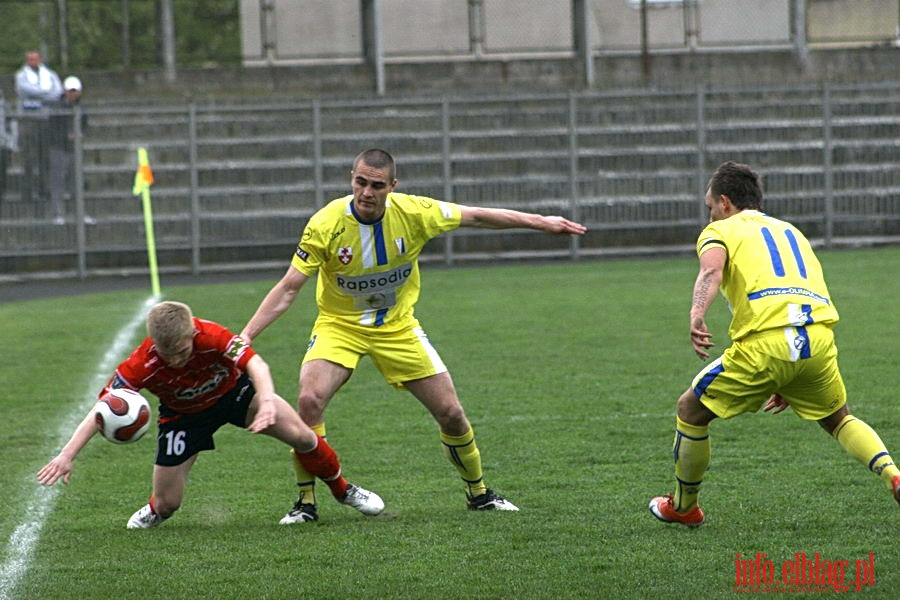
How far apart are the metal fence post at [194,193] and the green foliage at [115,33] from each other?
4698 millimetres

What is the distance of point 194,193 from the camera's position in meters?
20.9

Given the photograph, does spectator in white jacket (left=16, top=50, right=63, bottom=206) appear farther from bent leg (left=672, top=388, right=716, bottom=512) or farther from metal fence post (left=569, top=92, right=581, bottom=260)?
bent leg (left=672, top=388, right=716, bottom=512)

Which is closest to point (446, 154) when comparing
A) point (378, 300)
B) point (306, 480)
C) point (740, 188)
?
point (378, 300)

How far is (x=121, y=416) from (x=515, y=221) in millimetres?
2088

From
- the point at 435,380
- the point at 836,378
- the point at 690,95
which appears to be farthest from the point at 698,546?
the point at 690,95

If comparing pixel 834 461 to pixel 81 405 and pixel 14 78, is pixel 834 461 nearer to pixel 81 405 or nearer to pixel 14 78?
pixel 81 405

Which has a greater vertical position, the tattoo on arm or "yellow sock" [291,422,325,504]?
the tattoo on arm

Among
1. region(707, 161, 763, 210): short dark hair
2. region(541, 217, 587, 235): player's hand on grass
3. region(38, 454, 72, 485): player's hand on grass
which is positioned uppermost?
region(707, 161, 763, 210): short dark hair

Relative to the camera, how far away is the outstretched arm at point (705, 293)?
17.6ft

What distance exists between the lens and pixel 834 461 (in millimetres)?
7207

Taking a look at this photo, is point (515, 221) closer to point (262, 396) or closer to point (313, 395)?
point (313, 395)

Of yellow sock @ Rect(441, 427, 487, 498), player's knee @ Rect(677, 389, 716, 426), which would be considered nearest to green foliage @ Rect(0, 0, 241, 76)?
yellow sock @ Rect(441, 427, 487, 498)

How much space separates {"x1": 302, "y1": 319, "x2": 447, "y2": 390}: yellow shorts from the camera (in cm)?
647

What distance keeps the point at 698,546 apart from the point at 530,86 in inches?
799
